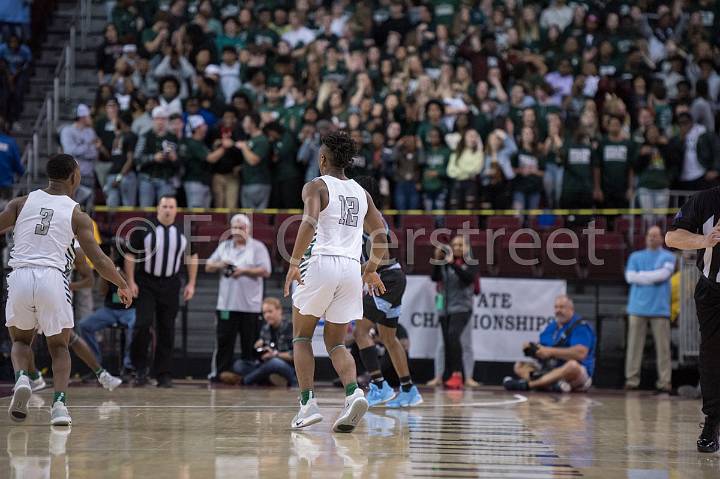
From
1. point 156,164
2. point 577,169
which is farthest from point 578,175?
point 156,164

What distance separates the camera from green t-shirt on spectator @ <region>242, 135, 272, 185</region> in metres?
16.6

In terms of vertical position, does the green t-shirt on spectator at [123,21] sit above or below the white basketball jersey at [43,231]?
above

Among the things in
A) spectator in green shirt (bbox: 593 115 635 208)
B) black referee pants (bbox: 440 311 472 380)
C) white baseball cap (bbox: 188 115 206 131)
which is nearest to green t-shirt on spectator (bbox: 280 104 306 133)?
white baseball cap (bbox: 188 115 206 131)

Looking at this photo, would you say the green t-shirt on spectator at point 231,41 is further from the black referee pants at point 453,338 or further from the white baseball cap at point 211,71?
the black referee pants at point 453,338

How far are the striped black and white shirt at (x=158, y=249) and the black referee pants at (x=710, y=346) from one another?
7.31 m

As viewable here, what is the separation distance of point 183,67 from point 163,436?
12.1 meters

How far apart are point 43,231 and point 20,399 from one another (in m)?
1.33

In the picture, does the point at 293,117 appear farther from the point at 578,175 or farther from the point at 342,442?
the point at 342,442

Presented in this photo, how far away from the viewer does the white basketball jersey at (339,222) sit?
8102 millimetres

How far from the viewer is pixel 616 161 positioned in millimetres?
16656

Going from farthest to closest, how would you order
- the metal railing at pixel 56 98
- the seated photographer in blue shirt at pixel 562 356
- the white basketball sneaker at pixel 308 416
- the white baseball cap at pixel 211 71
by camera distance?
the white baseball cap at pixel 211 71 < the metal railing at pixel 56 98 < the seated photographer in blue shirt at pixel 562 356 < the white basketball sneaker at pixel 308 416

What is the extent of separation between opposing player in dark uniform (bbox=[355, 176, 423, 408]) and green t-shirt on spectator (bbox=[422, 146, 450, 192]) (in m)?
5.94

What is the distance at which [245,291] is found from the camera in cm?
1418

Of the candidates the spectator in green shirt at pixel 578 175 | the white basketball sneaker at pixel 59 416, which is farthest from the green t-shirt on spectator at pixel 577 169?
the white basketball sneaker at pixel 59 416
